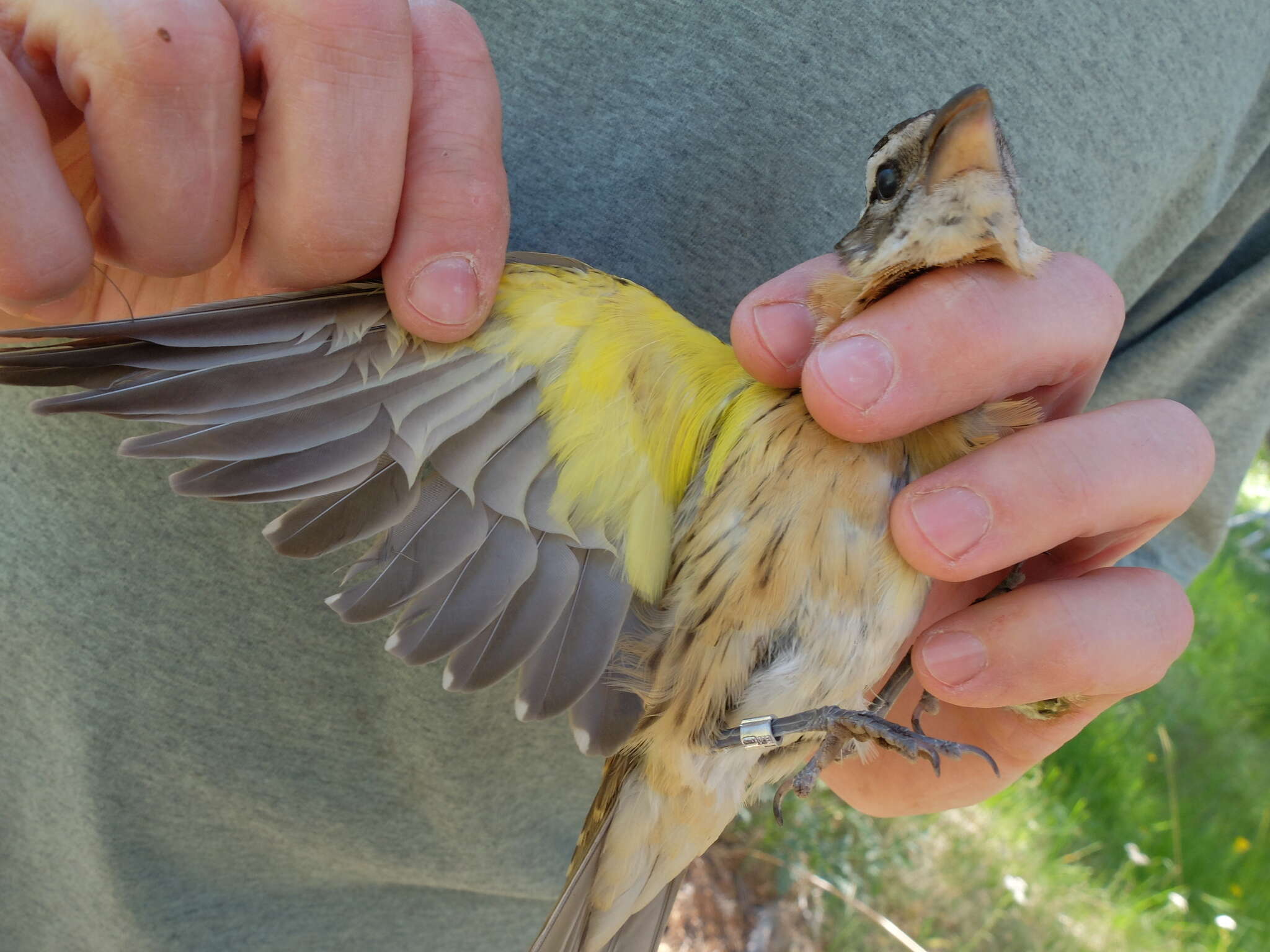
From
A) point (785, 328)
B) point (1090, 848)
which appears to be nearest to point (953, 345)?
point (785, 328)

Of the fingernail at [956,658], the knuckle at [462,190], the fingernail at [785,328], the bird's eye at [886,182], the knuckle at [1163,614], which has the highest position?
the bird's eye at [886,182]

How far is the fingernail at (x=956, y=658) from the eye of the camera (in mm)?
1461

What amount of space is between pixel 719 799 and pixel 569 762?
0.42 m

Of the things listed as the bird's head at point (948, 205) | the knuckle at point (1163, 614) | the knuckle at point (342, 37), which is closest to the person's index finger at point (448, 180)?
the knuckle at point (342, 37)

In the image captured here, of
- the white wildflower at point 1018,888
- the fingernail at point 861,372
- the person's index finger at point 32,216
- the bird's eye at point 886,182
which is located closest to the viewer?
the person's index finger at point 32,216

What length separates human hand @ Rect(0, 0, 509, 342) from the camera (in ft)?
3.37

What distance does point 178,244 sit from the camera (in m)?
1.15

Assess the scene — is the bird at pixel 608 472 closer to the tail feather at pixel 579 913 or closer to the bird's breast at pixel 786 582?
the bird's breast at pixel 786 582

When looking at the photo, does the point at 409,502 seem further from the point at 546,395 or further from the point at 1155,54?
the point at 1155,54

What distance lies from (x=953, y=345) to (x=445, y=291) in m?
0.73

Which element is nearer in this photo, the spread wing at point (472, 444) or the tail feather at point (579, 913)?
the spread wing at point (472, 444)

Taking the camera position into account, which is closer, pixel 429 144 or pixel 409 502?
pixel 429 144

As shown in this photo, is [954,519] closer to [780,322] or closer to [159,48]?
A: [780,322]

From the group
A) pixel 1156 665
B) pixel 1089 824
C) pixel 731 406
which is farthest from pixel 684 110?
pixel 1089 824
